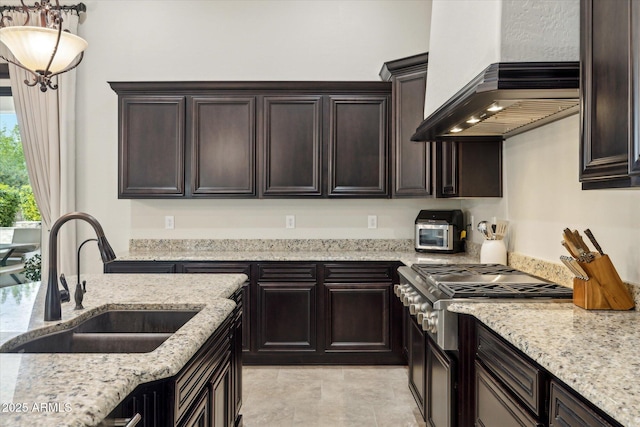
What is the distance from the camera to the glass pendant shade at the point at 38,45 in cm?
231

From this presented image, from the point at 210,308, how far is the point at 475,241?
8.97 feet

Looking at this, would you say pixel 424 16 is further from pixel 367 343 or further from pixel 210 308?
pixel 210 308

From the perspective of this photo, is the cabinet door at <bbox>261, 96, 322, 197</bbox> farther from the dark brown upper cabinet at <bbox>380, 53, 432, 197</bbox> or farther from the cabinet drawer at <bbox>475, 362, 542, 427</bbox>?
the cabinet drawer at <bbox>475, 362, 542, 427</bbox>

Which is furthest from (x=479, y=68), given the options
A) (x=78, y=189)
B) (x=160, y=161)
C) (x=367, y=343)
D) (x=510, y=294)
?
(x=78, y=189)

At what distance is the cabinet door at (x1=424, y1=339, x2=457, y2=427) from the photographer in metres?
2.16

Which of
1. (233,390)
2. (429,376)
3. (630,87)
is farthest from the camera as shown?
(429,376)

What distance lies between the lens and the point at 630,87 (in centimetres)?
144

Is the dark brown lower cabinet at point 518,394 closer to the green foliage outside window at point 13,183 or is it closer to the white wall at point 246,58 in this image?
the white wall at point 246,58

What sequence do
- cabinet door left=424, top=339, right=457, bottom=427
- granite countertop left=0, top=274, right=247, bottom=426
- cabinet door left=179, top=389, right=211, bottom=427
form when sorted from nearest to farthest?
granite countertop left=0, top=274, right=247, bottom=426 < cabinet door left=179, top=389, right=211, bottom=427 < cabinet door left=424, top=339, right=457, bottom=427

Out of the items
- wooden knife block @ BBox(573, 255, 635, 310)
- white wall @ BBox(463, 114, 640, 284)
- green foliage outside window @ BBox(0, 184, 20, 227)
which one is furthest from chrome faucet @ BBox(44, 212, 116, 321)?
green foliage outside window @ BBox(0, 184, 20, 227)

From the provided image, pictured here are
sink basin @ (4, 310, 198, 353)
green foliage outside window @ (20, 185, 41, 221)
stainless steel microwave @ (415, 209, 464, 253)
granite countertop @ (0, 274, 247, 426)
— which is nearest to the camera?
granite countertop @ (0, 274, 247, 426)

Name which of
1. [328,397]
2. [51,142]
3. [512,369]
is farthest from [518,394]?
[51,142]

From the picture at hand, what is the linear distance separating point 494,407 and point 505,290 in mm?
573

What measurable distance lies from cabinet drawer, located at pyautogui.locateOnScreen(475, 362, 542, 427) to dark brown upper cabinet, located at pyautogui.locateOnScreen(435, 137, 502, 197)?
68.6 inches
